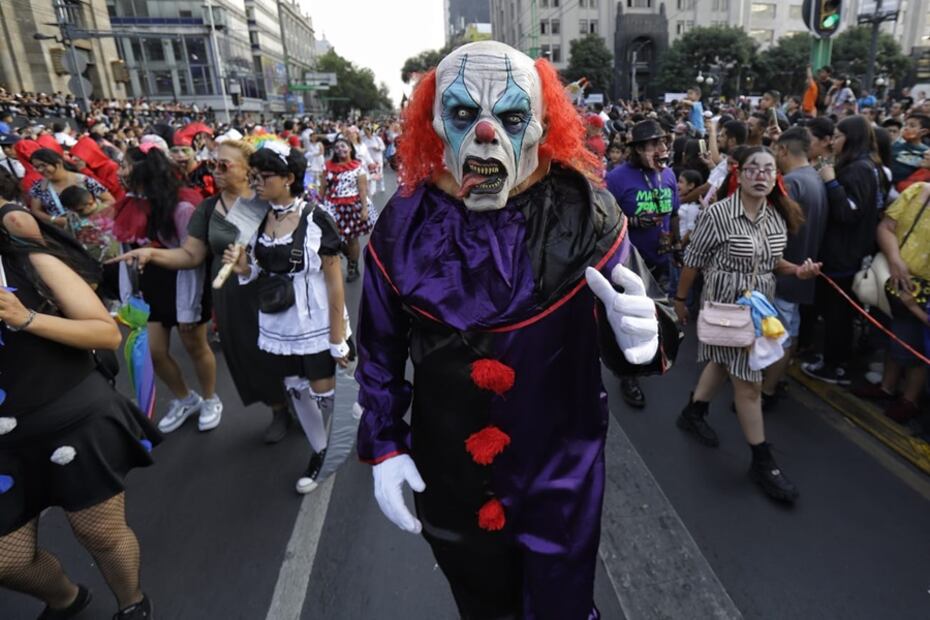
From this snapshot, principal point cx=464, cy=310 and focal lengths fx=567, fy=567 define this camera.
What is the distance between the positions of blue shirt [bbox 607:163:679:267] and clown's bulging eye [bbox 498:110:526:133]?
113 inches

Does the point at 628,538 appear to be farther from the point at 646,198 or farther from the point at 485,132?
the point at 646,198

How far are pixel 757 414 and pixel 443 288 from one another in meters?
2.37

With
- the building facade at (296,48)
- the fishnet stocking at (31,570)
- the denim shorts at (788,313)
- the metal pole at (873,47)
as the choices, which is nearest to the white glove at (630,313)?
the fishnet stocking at (31,570)

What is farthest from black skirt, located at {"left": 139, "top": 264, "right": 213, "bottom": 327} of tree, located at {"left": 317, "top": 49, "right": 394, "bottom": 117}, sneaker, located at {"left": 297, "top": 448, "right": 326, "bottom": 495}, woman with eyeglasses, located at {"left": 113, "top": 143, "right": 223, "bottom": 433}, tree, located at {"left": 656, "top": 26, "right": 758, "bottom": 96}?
tree, located at {"left": 317, "top": 49, "right": 394, "bottom": 117}

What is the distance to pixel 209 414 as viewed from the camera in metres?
4.02

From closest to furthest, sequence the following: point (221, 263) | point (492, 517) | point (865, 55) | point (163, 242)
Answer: point (492, 517), point (221, 263), point (163, 242), point (865, 55)

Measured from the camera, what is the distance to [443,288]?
58.7 inches

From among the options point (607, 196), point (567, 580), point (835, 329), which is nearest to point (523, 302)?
point (607, 196)

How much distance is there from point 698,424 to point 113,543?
321 cm

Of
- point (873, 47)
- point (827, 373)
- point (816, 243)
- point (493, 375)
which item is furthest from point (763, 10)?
point (493, 375)

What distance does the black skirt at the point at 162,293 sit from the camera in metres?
3.66

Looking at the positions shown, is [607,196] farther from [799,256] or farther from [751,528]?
[799,256]

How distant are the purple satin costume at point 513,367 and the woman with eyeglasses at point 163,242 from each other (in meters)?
2.44

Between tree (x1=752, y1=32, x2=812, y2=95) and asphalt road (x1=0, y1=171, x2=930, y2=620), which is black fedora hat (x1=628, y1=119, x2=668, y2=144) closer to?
asphalt road (x1=0, y1=171, x2=930, y2=620)
